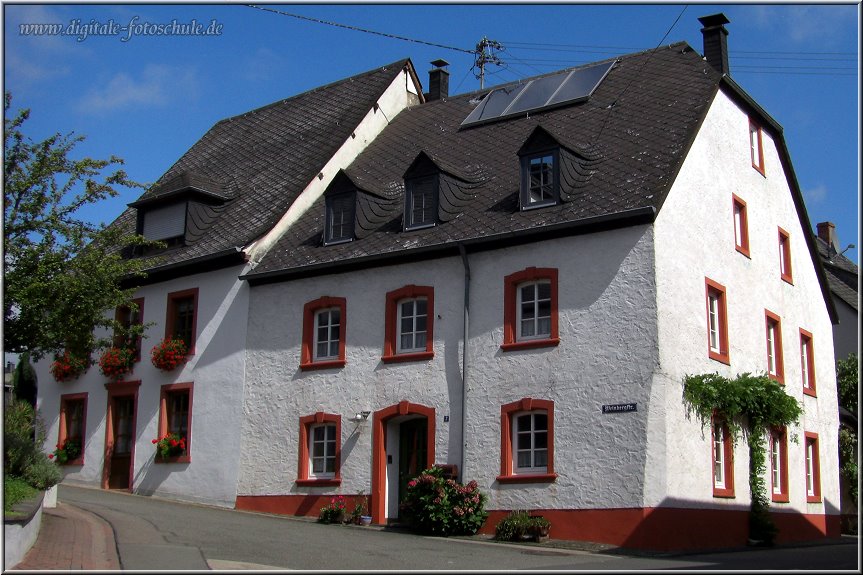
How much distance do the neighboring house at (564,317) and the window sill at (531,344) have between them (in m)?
0.04

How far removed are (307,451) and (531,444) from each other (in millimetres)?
5639

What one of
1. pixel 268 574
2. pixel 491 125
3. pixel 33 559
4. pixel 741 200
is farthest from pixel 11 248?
pixel 741 200

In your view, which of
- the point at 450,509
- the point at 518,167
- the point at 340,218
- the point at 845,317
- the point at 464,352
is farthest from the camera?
the point at 845,317

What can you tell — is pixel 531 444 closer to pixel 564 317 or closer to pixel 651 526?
pixel 564 317

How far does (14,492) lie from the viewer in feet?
44.5

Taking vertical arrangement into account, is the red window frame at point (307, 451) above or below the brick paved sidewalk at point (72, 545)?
above

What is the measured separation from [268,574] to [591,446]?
8.27 meters

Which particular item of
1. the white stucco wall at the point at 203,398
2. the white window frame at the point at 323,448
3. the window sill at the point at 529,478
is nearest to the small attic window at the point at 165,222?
the white stucco wall at the point at 203,398

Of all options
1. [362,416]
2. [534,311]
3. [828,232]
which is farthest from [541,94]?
[828,232]

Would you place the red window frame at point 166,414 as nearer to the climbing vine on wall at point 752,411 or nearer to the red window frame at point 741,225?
the climbing vine on wall at point 752,411

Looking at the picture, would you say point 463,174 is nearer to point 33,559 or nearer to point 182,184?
point 182,184

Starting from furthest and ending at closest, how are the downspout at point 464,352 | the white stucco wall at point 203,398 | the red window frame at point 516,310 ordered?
the white stucco wall at point 203,398 < the downspout at point 464,352 < the red window frame at point 516,310

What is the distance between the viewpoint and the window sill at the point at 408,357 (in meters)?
21.4

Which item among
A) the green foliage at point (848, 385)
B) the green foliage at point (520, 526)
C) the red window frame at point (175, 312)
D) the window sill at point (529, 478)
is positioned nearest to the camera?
the green foliage at point (520, 526)
